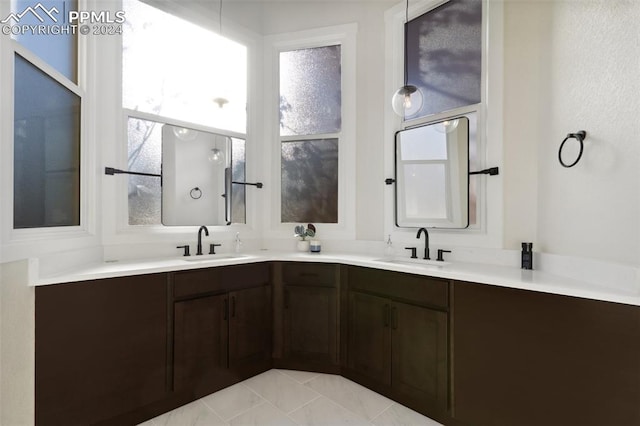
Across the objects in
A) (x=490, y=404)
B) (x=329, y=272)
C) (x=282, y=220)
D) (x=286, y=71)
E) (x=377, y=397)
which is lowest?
(x=377, y=397)

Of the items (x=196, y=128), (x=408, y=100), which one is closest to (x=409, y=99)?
(x=408, y=100)

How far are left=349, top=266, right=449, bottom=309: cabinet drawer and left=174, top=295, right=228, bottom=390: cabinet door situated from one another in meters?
1.02

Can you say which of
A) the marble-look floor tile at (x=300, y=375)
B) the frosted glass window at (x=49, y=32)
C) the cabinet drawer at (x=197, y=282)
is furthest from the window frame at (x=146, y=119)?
the marble-look floor tile at (x=300, y=375)

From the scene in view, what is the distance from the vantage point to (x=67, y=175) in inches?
77.5

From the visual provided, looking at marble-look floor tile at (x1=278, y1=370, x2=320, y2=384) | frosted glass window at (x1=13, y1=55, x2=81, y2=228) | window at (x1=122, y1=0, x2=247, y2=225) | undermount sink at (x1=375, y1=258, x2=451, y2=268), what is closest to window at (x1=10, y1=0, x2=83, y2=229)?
frosted glass window at (x1=13, y1=55, x2=81, y2=228)

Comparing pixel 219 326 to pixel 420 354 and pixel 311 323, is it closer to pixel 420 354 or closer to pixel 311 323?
pixel 311 323

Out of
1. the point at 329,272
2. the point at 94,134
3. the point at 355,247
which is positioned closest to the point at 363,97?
the point at 355,247

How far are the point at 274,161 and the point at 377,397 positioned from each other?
224cm

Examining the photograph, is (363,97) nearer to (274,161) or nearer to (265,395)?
(274,161)

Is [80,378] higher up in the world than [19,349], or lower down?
lower down

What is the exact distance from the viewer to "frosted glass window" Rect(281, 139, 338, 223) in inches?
118

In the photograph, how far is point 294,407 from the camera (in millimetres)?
2064

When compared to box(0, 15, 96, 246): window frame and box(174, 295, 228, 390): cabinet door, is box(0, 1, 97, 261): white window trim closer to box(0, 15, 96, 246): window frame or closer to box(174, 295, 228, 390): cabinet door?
box(0, 15, 96, 246): window frame

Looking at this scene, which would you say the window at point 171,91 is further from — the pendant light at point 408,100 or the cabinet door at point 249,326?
the pendant light at point 408,100
